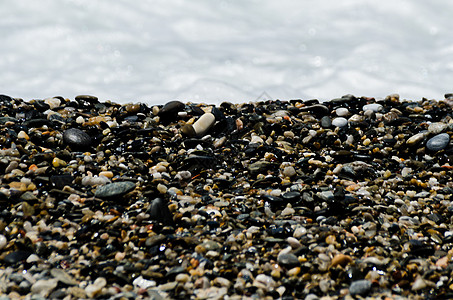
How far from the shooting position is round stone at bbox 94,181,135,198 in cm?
405

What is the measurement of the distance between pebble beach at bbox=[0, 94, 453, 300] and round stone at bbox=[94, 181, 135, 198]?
0.05 ft

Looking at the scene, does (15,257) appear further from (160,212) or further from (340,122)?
(340,122)

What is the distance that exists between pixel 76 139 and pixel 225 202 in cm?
242

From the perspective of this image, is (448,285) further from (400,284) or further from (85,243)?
(85,243)

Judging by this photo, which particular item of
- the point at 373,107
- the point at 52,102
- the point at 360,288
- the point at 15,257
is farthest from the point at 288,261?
the point at 52,102

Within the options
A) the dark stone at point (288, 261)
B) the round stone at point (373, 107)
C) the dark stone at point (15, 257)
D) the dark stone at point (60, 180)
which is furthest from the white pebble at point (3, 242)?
the round stone at point (373, 107)

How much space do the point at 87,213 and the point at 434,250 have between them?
3.12 meters

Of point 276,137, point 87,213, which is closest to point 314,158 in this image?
point 276,137

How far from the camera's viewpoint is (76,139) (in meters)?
5.27

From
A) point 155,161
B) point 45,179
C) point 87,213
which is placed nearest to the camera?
point 87,213

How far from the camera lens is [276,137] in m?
5.68

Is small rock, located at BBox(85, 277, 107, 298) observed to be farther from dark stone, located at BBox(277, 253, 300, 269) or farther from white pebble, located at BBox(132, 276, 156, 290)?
dark stone, located at BBox(277, 253, 300, 269)

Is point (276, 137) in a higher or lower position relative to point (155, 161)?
higher

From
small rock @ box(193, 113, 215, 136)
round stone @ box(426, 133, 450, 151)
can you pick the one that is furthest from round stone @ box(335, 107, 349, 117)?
small rock @ box(193, 113, 215, 136)
